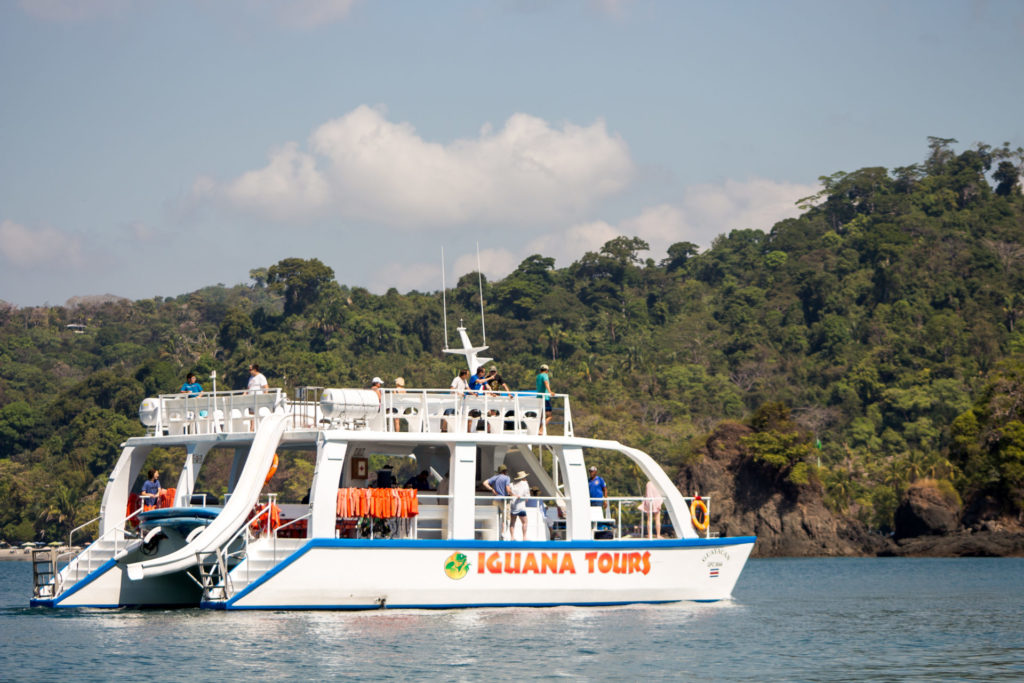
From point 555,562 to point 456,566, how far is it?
171cm

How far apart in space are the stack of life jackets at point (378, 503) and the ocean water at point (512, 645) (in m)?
1.48

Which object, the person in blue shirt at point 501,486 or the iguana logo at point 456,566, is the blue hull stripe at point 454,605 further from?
the person in blue shirt at point 501,486

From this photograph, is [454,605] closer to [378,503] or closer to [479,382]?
[378,503]

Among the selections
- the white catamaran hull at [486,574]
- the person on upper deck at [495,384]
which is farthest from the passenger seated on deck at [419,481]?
the white catamaran hull at [486,574]

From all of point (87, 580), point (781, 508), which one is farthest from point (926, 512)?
point (87, 580)

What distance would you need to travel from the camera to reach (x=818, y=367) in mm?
93312

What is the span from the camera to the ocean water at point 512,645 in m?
15.4

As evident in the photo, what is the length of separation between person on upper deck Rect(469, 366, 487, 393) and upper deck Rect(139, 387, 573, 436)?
1.03 feet

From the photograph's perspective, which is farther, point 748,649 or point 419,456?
point 419,456

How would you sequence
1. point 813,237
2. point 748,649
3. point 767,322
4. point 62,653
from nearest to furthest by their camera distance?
point 62,653, point 748,649, point 767,322, point 813,237

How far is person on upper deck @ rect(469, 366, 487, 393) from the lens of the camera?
21.7 m

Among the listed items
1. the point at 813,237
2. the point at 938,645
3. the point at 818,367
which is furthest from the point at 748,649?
the point at 813,237

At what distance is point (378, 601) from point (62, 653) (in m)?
4.74

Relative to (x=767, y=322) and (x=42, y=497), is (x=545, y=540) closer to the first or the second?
(x=42, y=497)
